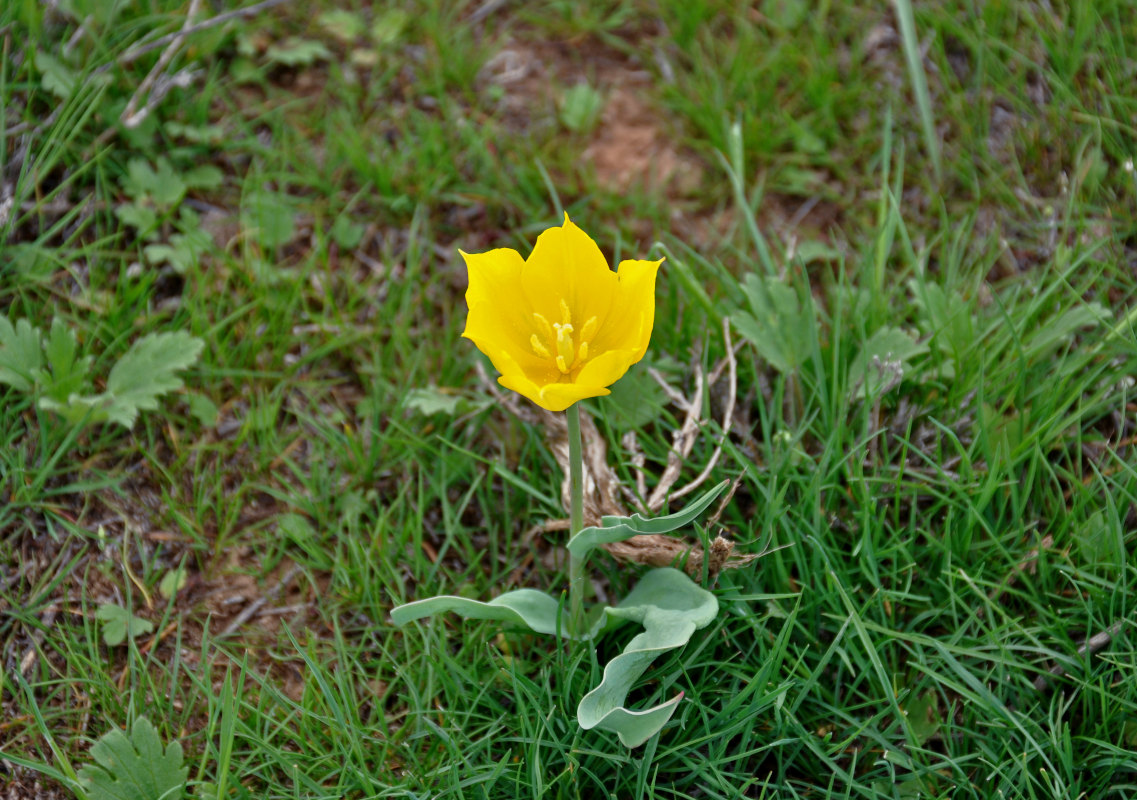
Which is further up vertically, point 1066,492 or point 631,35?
point 631,35

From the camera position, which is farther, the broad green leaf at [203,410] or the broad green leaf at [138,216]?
the broad green leaf at [138,216]

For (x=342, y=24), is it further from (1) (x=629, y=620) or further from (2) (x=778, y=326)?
(1) (x=629, y=620)

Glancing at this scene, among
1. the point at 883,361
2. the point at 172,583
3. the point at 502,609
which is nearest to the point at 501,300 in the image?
the point at 502,609

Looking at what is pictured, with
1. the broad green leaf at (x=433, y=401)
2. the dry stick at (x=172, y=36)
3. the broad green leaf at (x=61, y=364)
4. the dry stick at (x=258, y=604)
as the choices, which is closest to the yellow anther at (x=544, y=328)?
the broad green leaf at (x=433, y=401)

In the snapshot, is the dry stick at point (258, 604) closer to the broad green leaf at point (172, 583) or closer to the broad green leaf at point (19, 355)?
→ the broad green leaf at point (172, 583)

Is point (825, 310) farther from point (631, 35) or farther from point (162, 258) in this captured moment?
point (162, 258)

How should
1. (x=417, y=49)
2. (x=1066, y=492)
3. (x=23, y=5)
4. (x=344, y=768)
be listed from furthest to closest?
(x=417, y=49) < (x=23, y=5) < (x=1066, y=492) < (x=344, y=768)

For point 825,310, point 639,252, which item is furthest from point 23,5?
point 825,310
